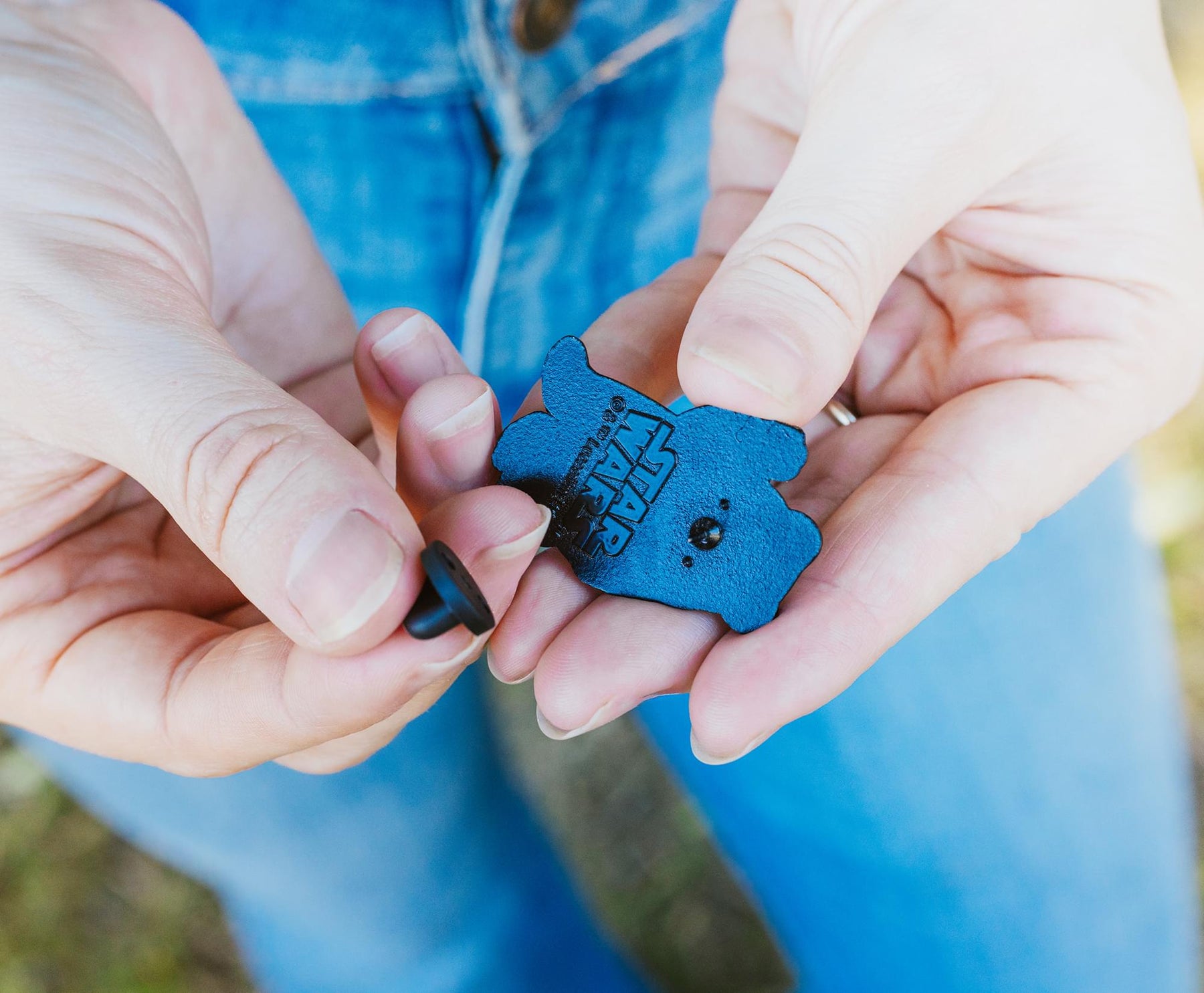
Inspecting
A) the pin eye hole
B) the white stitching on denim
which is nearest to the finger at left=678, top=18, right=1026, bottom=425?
the pin eye hole

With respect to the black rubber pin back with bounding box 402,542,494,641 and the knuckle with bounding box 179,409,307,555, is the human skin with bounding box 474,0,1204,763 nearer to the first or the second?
the black rubber pin back with bounding box 402,542,494,641

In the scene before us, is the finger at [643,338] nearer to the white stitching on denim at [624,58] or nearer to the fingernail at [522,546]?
the fingernail at [522,546]

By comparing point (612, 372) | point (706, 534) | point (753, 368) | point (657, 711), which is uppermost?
point (753, 368)

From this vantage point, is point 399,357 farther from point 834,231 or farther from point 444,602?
point 834,231

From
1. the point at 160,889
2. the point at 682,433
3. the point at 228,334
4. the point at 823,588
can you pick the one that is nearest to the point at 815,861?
the point at 823,588

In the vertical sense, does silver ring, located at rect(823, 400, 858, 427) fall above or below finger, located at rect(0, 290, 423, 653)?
below

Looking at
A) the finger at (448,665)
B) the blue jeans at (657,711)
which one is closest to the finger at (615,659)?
the finger at (448,665)

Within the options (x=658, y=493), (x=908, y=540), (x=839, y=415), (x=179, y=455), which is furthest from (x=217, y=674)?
(x=839, y=415)
